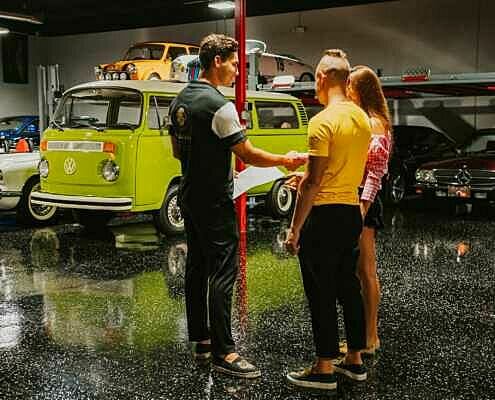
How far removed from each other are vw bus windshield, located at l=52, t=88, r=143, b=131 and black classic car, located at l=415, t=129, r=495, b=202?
5.69 meters

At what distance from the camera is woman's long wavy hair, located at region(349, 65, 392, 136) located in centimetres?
401

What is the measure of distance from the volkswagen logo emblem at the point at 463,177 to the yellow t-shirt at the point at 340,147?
8178mm

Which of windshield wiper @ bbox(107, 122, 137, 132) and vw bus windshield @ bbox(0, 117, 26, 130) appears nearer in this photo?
windshield wiper @ bbox(107, 122, 137, 132)

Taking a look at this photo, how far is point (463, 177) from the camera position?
1130 centimetres

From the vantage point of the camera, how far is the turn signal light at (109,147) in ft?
27.7

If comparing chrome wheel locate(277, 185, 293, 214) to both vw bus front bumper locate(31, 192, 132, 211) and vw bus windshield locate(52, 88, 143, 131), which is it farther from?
vw bus front bumper locate(31, 192, 132, 211)

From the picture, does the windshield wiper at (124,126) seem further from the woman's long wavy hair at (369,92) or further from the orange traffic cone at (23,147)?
the woman's long wavy hair at (369,92)

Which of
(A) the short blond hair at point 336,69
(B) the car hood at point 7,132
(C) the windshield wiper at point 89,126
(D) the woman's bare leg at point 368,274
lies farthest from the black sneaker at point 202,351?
(B) the car hood at point 7,132

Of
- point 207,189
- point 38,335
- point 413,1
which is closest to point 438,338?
point 207,189

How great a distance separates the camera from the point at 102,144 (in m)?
8.49

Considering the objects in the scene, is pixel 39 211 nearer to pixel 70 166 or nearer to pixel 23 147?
pixel 23 147

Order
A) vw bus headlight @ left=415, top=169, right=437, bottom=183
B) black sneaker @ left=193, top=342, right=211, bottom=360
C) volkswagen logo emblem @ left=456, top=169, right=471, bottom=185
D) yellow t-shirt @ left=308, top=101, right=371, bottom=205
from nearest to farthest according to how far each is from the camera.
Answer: yellow t-shirt @ left=308, top=101, right=371, bottom=205, black sneaker @ left=193, top=342, right=211, bottom=360, volkswagen logo emblem @ left=456, top=169, right=471, bottom=185, vw bus headlight @ left=415, top=169, right=437, bottom=183

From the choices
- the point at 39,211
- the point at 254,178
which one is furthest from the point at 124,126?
the point at 254,178

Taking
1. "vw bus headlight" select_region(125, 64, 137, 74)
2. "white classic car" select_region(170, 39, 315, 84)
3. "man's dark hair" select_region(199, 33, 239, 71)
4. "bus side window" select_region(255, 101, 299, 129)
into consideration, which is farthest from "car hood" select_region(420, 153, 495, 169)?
"man's dark hair" select_region(199, 33, 239, 71)
